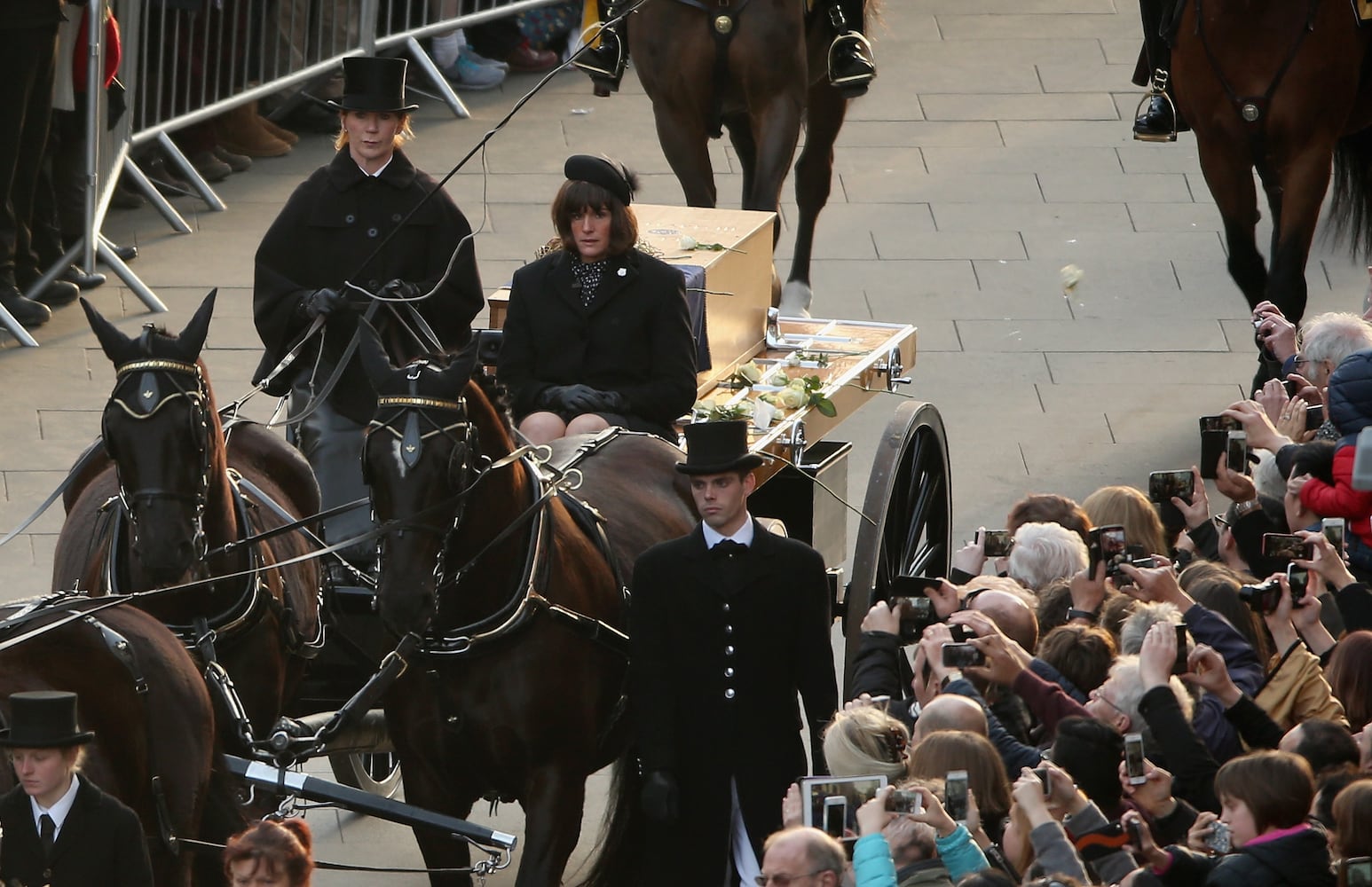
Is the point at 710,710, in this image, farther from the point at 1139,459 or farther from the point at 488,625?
the point at 1139,459

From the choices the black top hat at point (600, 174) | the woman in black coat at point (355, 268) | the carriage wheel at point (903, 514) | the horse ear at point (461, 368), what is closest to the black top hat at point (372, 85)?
the woman in black coat at point (355, 268)

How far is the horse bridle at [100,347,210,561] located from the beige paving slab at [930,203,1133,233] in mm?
9149

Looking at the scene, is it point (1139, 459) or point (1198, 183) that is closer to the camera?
point (1139, 459)

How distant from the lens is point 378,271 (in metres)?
8.42

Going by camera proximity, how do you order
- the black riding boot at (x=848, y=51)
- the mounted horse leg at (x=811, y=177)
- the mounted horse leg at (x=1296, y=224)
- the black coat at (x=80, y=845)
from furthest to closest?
the mounted horse leg at (x=811, y=177), the black riding boot at (x=848, y=51), the mounted horse leg at (x=1296, y=224), the black coat at (x=80, y=845)

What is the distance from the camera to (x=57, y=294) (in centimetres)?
1328

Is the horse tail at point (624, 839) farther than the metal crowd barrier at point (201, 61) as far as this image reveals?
No

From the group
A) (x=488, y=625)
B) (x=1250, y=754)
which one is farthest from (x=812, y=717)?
(x=1250, y=754)

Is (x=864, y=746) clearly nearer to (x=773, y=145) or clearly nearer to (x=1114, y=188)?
(x=773, y=145)

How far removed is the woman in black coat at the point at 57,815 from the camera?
5629mm

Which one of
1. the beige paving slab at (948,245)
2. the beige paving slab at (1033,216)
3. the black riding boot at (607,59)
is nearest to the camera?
the black riding boot at (607,59)

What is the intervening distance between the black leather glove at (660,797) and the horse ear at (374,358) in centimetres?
134

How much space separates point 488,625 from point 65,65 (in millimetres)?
6796

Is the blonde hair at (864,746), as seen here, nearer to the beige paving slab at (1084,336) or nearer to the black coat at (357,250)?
the black coat at (357,250)
